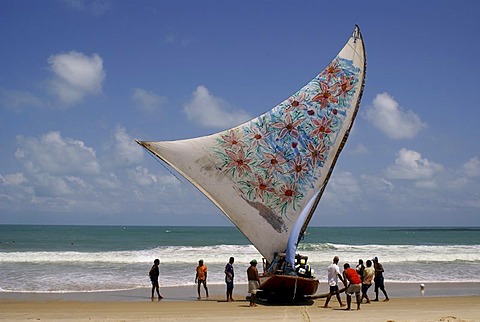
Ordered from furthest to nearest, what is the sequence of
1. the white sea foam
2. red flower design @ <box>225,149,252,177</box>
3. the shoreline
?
the white sea foam → the shoreline → red flower design @ <box>225,149,252,177</box>

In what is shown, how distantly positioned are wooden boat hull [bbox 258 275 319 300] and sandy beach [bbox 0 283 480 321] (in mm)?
324

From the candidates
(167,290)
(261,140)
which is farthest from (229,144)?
(167,290)

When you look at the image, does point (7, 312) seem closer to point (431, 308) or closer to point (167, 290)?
point (167, 290)

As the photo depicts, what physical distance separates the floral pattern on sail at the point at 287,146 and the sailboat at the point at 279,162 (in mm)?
24

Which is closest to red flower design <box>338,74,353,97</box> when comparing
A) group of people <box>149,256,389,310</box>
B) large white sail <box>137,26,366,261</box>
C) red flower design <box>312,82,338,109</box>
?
large white sail <box>137,26,366,261</box>

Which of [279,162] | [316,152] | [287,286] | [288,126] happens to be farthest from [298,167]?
[287,286]

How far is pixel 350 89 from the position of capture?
1368cm

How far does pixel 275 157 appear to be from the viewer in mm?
13266

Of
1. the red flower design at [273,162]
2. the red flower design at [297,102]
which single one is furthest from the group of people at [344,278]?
the red flower design at [297,102]

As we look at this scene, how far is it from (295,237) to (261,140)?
2.63 m

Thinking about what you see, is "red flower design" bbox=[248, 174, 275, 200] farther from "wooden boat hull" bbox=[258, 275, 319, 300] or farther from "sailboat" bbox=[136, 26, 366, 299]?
"wooden boat hull" bbox=[258, 275, 319, 300]

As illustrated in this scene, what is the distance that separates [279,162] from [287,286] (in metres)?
2.97

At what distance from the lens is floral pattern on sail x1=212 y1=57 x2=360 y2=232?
1297cm

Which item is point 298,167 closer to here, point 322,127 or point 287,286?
point 322,127
